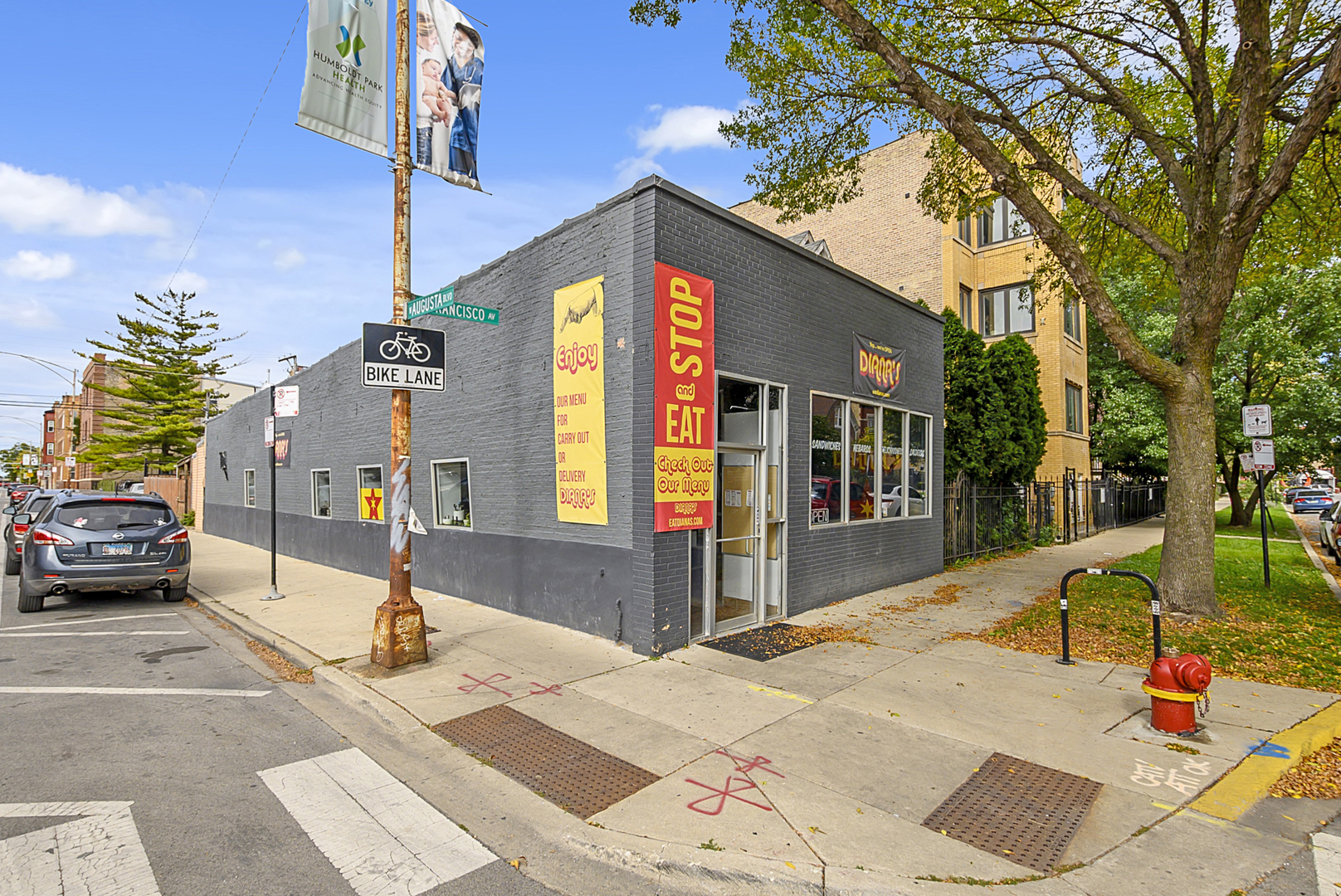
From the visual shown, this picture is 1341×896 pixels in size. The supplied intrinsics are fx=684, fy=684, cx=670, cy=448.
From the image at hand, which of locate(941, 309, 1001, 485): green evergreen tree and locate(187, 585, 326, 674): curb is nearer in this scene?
locate(187, 585, 326, 674): curb

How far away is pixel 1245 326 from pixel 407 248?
26.8 m

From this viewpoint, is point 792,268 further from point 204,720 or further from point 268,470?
point 268,470

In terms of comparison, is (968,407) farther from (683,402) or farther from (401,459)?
(401,459)

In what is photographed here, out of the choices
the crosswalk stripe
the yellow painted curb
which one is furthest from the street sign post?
the crosswalk stripe

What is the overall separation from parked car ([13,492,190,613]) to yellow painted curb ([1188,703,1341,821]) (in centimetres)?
1247

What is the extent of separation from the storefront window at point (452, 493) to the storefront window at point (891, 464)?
22.0ft

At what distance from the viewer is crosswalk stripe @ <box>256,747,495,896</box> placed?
342 centimetres

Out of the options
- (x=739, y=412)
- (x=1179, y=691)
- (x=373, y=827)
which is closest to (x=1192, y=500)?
(x=1179, y=691)

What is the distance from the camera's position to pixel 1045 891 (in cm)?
331

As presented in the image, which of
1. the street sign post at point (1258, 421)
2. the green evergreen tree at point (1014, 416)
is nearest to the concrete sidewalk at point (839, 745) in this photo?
the street sign post at point (1258, 421)

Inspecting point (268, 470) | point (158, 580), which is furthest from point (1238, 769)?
point (268, 470)

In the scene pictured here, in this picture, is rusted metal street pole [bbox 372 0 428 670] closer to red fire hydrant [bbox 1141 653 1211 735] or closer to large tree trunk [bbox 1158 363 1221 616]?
red fire hydrant [bbox 1141 653 1211 735]

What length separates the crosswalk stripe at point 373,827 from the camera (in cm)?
342

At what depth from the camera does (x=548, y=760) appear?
472 cm
